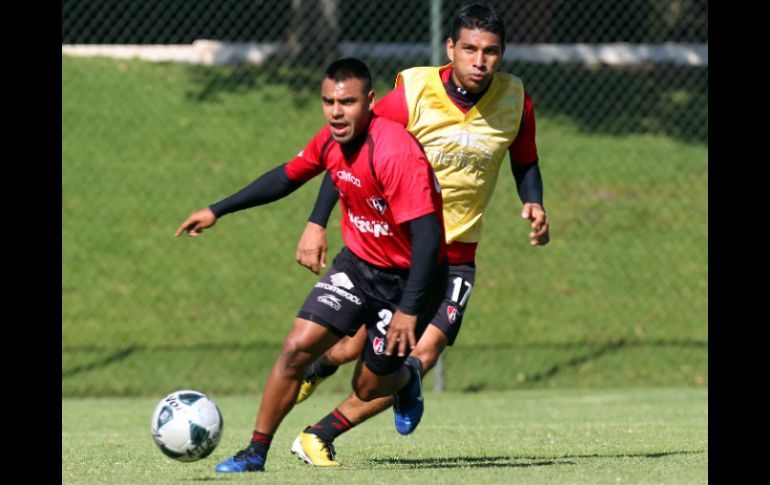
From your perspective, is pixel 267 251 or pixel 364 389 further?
pixel 267 251

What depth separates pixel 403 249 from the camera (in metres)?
6.38

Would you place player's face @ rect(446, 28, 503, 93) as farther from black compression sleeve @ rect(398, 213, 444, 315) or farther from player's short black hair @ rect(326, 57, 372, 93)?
black compression sleeve @ rect(398, 213, 444, 315)

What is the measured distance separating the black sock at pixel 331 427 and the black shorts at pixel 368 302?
0.53 m

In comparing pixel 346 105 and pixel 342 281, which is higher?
pixel 346 105

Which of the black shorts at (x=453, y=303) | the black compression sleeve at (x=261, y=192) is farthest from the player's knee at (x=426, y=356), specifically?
the black compression sleeve at (x=261, y=192)

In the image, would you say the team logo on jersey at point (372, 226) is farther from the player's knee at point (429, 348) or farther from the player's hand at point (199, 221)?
the player's knee at point (429, 348)

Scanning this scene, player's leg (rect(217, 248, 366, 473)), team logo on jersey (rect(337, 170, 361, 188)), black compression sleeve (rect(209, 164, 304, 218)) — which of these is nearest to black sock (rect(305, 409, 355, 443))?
player's leg (rect(217, 248, 366, 473))

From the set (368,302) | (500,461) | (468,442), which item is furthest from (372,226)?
(468,442)

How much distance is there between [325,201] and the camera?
6.80 m

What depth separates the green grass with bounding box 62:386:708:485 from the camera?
19.9ft

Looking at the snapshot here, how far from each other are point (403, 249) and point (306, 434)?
117cm

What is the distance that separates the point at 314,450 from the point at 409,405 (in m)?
0.55

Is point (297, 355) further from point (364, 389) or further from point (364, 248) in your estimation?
point (364, 248)

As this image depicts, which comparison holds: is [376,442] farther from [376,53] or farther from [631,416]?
[376,53]
